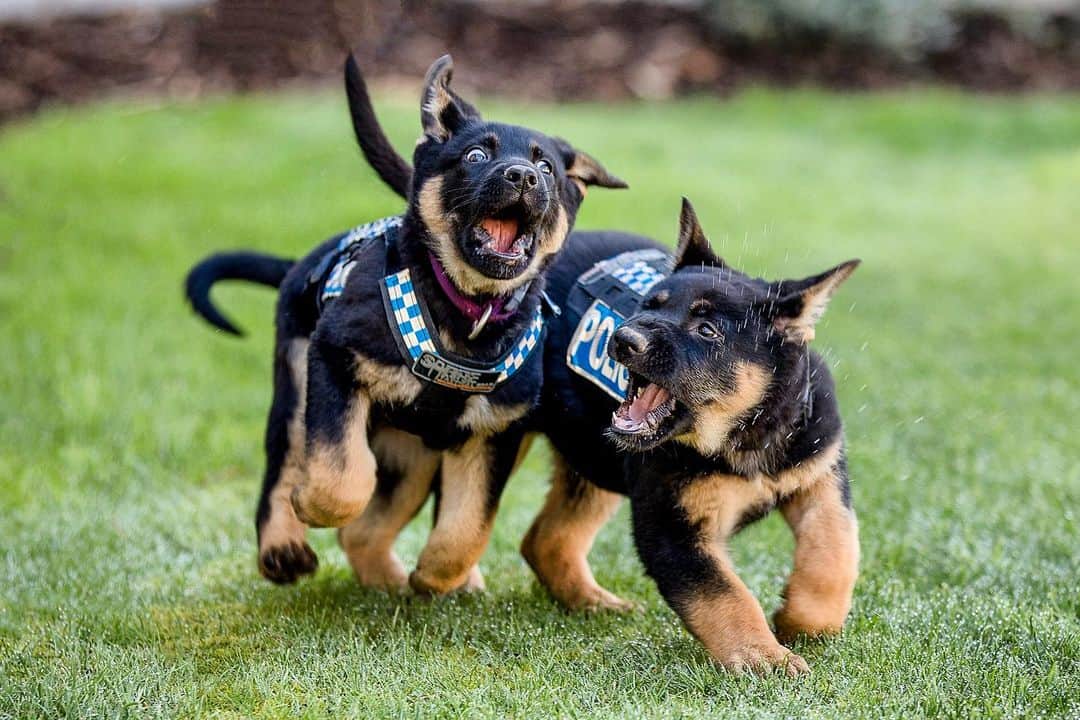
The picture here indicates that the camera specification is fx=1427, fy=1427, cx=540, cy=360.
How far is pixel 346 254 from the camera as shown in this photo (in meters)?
4.95

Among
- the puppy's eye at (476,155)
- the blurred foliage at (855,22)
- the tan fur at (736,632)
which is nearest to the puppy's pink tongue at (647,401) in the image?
the tan fur at (736,632)

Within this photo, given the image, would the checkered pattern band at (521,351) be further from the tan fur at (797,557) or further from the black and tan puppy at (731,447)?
the tan fur at (797,557)

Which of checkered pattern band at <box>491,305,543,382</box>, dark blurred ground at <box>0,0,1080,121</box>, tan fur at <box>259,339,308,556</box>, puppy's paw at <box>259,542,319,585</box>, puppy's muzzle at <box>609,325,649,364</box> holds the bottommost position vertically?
dark blurred ground at <box>0,0,1080,121</box>

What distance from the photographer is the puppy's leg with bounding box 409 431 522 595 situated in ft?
15.7

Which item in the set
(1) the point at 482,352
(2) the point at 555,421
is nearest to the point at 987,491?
(2) the point at 555,421

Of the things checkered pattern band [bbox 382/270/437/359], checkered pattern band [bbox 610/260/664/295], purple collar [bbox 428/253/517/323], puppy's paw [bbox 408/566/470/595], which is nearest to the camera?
checkered pattern band [bbox 382/270/437/359]

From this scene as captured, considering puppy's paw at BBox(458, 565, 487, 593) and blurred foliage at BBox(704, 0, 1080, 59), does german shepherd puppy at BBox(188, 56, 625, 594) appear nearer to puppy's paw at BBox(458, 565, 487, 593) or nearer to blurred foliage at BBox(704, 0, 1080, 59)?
puppy's paw at BBox(458, 565, 487, 593)

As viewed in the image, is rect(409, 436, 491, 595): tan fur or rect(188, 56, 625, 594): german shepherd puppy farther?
rect(409, 436, 491, 595): tan fur

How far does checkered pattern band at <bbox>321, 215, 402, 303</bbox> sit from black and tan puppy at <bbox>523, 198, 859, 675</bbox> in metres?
1.00

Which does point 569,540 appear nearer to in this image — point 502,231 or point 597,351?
point 597,351

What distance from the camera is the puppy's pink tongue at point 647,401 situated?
4305mm

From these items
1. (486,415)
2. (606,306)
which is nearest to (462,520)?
(486,415)

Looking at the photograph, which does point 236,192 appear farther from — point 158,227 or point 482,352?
point 482,352

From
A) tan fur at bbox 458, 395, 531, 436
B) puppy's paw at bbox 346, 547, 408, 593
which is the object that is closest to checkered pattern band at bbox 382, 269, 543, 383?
tan fur at bbox 458, 395, 531, 436
